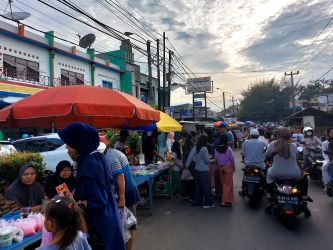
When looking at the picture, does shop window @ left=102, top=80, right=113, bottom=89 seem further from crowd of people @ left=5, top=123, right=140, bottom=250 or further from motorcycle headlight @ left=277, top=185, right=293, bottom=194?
crowd of people @ left=5, top=123, right=140, bottom=250

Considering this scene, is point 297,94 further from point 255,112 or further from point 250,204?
point 250,204

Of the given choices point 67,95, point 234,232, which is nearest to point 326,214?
point 234,232

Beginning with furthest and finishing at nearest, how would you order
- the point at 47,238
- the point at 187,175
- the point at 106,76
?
the point at 106,76 < the point at 187,175 < the point at 47,238

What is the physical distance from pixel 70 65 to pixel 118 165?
17910 millimetres

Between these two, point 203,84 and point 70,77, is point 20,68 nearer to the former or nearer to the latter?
point 70,77

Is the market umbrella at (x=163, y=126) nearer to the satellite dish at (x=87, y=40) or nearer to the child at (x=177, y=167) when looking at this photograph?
the child at (x=177, y=167)

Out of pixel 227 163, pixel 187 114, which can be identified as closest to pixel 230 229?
pixel 227 163

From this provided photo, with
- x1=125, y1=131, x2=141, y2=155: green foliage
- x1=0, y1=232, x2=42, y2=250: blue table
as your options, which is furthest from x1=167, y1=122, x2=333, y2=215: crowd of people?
x1=125, y1=131, x2=141, y2=155: green foliage

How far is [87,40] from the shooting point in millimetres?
21500

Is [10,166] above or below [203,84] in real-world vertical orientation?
below

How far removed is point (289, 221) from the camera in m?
5.67

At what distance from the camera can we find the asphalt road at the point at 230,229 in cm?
505

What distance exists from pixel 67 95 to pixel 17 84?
1187 centimetres

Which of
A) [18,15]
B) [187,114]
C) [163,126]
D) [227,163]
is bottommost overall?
[227,163]
